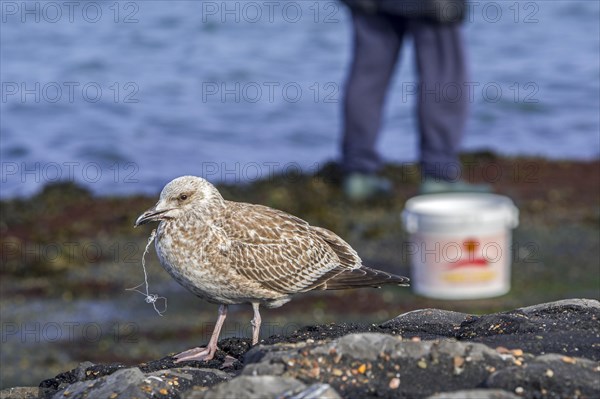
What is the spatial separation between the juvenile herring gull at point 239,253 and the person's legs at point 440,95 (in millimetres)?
5986

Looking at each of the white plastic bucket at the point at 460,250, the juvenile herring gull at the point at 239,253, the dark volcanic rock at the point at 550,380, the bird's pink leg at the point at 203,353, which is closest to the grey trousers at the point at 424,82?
the white plastic bucket at the point at 460,250

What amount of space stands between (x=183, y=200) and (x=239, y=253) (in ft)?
1.25

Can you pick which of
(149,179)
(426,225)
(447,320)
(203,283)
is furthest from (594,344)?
(149,179)

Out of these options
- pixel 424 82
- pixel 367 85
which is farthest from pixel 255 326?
pixel 367 85

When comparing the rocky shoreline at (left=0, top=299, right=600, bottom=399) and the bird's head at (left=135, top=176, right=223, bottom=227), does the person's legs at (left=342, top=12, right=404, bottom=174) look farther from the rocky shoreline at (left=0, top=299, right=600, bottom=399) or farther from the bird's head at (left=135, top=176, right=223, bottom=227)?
the rocky shoreline at (left=0, top=299, right=600, bottom=399)

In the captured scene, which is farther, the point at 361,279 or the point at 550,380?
the point at 361,279

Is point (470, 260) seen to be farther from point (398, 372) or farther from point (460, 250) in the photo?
point (398, 372)

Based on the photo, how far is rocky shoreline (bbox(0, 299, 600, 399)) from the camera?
177 inches

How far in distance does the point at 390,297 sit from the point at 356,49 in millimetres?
3138

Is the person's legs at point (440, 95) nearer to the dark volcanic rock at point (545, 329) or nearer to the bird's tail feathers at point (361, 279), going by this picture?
the bird's tail feathers at point (361, 279)

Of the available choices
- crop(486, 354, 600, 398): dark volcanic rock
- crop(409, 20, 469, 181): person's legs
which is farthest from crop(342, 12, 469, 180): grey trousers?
crop(486, 354, 600, 398): dark volcanic rock

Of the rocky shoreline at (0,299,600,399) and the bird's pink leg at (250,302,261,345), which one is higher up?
the rocky shoreline at (0,299,600,399)

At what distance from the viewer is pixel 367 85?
A: 13.1 metres

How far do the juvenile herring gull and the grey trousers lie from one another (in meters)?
6.01
